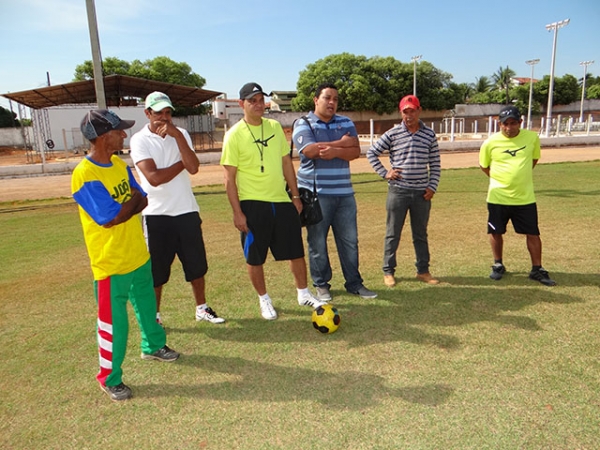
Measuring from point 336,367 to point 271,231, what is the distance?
4.90ft

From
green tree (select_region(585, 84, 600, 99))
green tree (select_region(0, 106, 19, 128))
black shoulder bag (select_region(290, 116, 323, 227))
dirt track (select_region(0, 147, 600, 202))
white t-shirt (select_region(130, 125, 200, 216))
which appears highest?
green tree (select_region(585, 84, 600, 99))

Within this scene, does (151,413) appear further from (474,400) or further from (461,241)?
(461,241)

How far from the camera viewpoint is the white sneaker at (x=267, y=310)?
4.44 m

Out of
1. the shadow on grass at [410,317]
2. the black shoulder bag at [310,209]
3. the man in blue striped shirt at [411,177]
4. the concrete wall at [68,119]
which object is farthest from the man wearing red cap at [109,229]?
the concrete wall at [68,119]

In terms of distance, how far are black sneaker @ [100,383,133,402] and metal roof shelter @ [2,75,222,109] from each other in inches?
1105

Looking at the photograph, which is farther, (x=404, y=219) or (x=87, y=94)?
(x=87, y=94)

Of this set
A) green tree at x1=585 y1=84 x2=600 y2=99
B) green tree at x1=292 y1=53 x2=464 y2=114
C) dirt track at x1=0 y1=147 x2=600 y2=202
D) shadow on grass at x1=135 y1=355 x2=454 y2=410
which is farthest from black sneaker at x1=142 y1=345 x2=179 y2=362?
green tree at x1=585 y1=84 x2=600 y2=99

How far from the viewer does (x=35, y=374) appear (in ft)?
11.6

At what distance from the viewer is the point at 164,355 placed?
3713 mm

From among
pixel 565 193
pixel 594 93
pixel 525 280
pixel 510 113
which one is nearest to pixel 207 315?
pixel 525 280

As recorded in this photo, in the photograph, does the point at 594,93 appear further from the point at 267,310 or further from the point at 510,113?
the point at 267,310

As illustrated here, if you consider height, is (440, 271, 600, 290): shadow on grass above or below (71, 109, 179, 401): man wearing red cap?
below

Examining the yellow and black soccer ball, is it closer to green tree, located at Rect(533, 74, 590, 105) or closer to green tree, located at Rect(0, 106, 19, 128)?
green tree, located at Rect(0, 106, 19, 128)

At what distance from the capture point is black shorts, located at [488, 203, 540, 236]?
5277 millimetres
